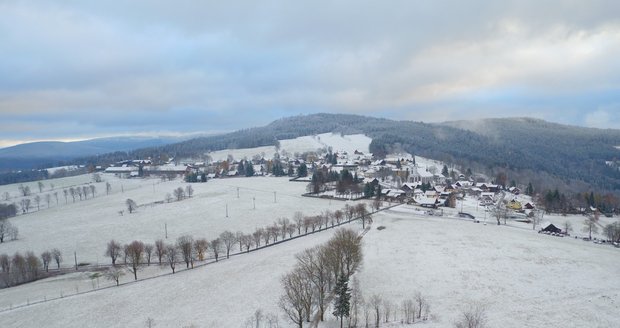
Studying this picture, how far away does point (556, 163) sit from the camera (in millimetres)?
185750

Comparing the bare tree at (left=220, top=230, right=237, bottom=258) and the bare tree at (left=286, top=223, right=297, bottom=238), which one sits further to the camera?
the bare tree at (left=286, top=223, right=297, bottom=238)

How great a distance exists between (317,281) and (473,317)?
36.6ft

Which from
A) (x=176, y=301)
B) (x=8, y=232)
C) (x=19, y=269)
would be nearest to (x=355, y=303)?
(x=176, y=301)

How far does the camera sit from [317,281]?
28.1 m

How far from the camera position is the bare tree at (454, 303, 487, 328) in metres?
22.2

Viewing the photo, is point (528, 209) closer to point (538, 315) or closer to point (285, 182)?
point (538, 315)

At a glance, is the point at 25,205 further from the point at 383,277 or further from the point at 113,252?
the point at 383,277

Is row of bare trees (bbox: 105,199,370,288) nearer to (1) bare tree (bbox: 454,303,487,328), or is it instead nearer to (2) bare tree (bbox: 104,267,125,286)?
(2) bare tree (bbox: 104,267,125,286)

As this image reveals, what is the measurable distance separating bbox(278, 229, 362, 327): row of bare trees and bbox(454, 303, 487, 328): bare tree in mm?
8525

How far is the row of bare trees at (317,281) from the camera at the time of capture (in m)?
24.1

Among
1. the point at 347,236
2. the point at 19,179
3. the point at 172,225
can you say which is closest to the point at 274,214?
the point at 172,225

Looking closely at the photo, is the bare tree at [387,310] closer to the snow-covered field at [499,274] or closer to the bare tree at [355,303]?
the snow-covered field at [499,274]

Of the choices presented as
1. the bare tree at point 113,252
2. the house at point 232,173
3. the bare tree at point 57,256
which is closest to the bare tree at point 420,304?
the bare tree at point 113,252

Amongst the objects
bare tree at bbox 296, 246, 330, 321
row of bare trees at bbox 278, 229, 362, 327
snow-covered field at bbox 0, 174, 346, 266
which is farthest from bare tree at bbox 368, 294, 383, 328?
snow-covered field at bbox 0, 174, 346, 266
